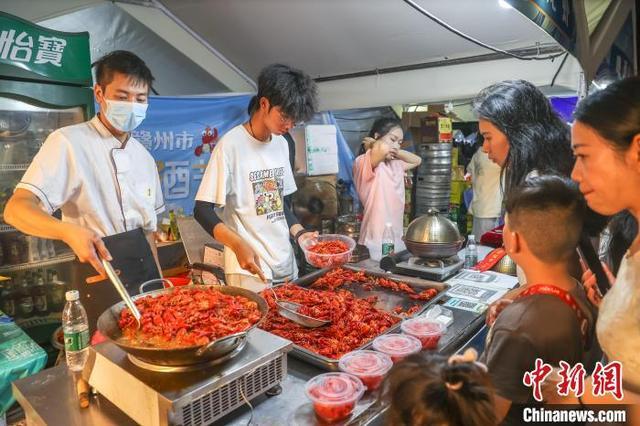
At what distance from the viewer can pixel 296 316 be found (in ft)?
6.66

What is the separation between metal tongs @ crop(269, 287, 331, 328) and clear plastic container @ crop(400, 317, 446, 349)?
394 mm

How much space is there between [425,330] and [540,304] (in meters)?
0.59

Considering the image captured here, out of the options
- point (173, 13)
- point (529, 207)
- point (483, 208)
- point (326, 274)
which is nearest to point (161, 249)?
point (326, 274)

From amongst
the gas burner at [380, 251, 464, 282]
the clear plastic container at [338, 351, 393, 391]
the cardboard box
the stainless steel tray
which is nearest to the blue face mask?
the stainless steel tray

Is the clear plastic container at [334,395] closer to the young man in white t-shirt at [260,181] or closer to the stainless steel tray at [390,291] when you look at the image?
the stainless steel tray at [390,291]

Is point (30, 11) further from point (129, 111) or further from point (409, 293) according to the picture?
point (409, 293)

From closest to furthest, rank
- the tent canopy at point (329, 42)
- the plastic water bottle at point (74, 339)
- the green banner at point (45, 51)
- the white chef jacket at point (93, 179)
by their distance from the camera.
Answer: the plastic water bottle at point (74, 339) < the white chef jacket at point (93, 179) < the green banner at point (45, 51) < the tent canopy at point (329, 42)

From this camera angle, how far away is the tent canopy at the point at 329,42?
13.6ft

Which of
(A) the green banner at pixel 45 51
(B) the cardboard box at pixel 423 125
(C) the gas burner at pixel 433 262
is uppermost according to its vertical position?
(A) the green banner at pixel 45 51

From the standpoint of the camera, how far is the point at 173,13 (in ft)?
18.3

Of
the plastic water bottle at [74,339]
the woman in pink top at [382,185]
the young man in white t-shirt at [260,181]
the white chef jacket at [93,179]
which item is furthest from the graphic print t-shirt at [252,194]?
the woman in pink top at [382,185]

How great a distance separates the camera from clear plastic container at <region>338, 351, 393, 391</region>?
4.87 ft

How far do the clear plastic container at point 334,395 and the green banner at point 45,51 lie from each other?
433 centimetres

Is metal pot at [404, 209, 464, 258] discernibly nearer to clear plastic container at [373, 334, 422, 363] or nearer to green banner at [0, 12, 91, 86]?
clear plastic container at [373, 334, 422, 363]
